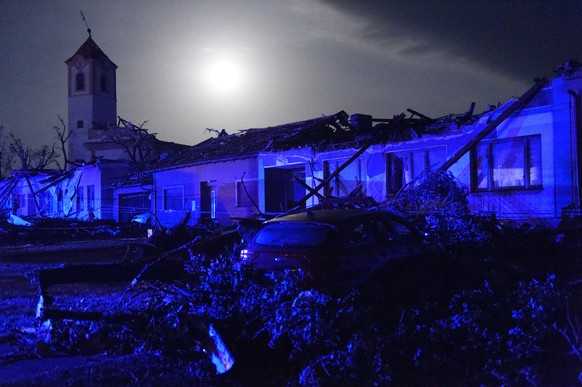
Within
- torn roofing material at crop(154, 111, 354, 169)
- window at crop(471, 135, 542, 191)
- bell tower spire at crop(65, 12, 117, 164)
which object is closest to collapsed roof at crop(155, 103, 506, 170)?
torn roofing material at crop(154, 111, 354, 169)

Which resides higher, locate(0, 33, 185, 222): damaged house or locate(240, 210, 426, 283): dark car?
locate(0, 33, 185, 222): damaged house

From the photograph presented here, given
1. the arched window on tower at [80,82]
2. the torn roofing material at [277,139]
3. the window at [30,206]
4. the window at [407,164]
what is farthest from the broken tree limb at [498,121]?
the arched window on tower at [80,82]

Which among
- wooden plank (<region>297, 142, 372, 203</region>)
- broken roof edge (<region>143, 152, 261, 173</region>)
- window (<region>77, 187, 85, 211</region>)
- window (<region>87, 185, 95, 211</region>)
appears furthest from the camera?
window (<region>77, 187, 85, 211</region>)

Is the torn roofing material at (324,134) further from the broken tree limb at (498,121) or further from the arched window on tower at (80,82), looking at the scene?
the arched window on tower at (80,82)

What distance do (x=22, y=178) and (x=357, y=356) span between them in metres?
39.5

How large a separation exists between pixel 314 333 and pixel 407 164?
11259 millimetres

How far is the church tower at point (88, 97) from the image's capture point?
53.5m

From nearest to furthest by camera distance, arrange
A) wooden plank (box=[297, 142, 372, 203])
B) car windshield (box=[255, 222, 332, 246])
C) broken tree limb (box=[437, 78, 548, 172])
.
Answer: car windshield (box=[255, 222, 332, 246])
broken tree limb (box=[437, 78, 548, 172])
wooden plank (box=[297, 142, 372, 203])

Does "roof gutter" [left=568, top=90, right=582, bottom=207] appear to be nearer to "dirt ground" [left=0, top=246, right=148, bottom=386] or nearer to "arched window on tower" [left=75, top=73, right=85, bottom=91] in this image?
"dirt ground" [left=0, top=246, right=148, bottom=386]

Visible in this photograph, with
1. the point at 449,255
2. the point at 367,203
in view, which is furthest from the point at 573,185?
the point at 449,255

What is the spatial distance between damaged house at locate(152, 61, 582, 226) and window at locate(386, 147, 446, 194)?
27 mm

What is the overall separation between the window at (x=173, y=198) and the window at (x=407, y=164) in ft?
39.2

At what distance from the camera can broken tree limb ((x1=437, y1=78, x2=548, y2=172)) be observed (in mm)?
13641

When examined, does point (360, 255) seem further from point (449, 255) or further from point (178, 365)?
point (178, 365)
